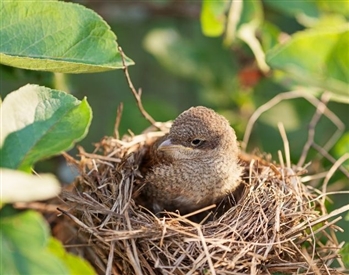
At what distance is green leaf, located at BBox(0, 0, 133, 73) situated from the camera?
71.4 inches

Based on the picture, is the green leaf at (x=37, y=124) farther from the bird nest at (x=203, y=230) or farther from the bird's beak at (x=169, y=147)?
the bird's beak at (x=169, y=147)

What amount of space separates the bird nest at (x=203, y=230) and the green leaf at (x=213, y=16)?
23.8 inches

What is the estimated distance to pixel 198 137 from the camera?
254 cm

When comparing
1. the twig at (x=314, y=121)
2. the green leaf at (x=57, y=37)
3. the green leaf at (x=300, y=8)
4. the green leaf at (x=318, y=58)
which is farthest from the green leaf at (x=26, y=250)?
the green leaf at (x=300, y=8)

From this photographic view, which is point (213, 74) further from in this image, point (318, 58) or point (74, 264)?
point (74, 264)

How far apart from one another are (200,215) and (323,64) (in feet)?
2.53

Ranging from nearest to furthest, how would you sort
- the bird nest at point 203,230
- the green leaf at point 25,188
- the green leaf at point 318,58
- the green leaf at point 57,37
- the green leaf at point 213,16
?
the green leaf at point 25,188 < the green leaf at point 57,37 < the bird nest at point 203,230 < the green leaf at point 318,58 < the green leaf at point 213,16

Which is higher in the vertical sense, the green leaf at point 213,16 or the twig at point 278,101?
the green leaf at point 213,16

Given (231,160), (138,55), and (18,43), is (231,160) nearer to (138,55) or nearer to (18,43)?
(18,43)

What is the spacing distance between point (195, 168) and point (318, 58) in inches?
24.8

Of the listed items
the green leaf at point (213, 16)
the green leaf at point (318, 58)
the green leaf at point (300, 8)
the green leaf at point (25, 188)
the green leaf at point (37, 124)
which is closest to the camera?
the green leaf at point (25, 188)

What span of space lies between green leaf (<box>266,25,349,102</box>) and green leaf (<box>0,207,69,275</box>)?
1373 millimetres

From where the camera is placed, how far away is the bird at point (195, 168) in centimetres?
254

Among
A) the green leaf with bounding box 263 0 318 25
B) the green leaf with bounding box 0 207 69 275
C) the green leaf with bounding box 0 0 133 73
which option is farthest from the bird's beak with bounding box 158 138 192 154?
the green leaf with bounding box 0 207 69 275
